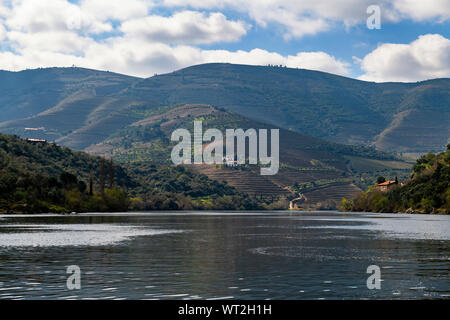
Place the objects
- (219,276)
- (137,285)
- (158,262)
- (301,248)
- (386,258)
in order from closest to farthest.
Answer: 1. (137,285)
2. (219,276)
3. (158,262)
4. (386,258)
5. (301,248)

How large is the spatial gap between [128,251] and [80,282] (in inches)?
1092

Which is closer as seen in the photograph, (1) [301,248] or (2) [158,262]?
(2) [158,262]

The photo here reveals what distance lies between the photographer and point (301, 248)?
8025 centimetres

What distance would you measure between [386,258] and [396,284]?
21.0 metres

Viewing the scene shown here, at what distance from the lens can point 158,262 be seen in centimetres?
6228

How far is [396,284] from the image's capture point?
46594 millimetres
